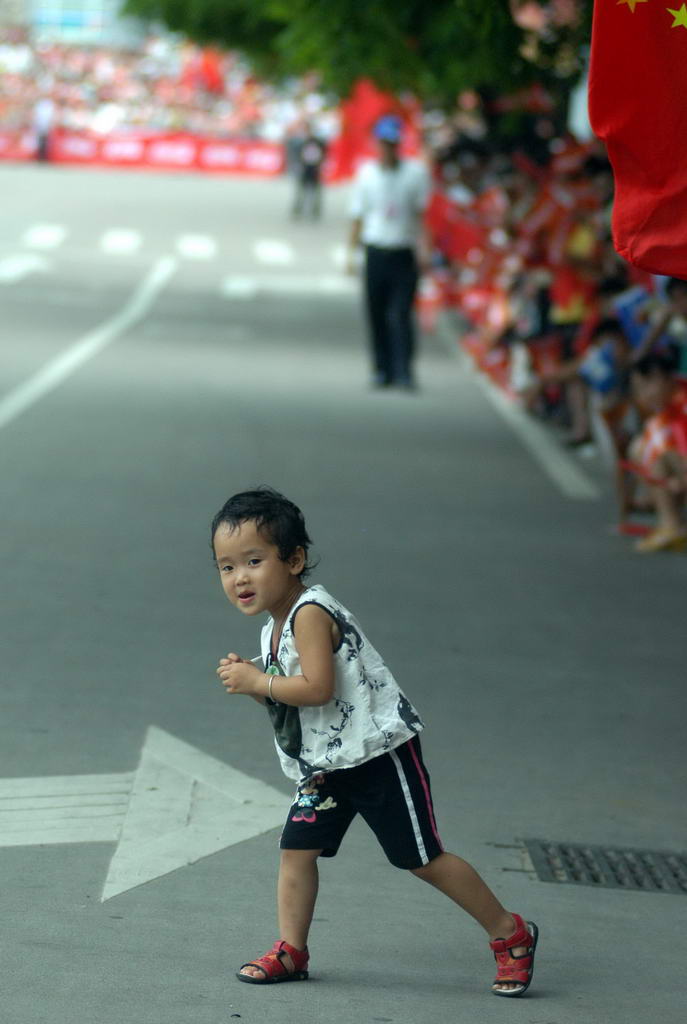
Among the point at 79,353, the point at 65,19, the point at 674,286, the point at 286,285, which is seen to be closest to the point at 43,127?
the point at 65,19

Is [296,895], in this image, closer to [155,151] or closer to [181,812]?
[181,812]

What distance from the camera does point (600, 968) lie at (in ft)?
15.2

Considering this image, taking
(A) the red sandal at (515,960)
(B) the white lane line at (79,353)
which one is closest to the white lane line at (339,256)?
(B) the white lane line at (79,353)

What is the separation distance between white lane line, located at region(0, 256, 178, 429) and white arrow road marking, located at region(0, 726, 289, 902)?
8.48 m

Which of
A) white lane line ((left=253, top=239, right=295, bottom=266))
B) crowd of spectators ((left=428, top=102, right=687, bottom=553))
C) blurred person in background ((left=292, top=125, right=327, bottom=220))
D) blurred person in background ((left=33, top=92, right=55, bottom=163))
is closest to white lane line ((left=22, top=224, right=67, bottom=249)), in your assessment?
white lane line ((left=253, top=239, right=295, bottom=266))

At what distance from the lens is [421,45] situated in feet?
51.6

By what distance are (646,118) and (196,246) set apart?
3274cm

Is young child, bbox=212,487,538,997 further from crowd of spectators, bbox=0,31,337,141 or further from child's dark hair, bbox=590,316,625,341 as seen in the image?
crowd of spectators, bbox=0,31,337,141

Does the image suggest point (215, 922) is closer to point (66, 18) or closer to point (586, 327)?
point (586, 327)

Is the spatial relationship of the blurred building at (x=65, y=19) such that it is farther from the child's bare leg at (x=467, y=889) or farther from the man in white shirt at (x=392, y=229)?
the child's bare leg at (x=467, y=889)

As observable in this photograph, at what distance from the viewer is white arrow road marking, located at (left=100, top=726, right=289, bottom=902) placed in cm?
516

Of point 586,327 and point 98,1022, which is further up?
point 98,1022

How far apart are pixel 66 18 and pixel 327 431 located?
274ft

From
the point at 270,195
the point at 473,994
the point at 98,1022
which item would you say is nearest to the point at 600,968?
the point at 473,994
